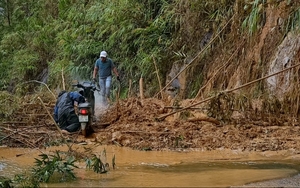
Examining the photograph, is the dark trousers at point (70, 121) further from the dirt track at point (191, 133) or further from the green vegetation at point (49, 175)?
the green vegetation at point (49, 175)

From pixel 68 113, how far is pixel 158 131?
6.16 feet

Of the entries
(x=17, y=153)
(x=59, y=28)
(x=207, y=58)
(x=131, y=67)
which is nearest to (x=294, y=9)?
(x=207, y=58)

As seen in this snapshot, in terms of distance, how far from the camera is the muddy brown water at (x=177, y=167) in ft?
16.0

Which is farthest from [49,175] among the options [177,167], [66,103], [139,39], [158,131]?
[139,39]

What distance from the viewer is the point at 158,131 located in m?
8.07

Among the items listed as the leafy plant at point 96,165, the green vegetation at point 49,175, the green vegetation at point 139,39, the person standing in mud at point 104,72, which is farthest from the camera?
the person standing in mud at point 104,72

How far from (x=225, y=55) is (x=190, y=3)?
7.79 feet

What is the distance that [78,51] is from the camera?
16.4 meters

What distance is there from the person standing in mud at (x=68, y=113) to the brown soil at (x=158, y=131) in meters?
0.23

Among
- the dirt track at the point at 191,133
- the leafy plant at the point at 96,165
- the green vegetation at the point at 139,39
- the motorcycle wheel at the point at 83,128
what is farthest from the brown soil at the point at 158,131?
the leafy plant at the point at 96,165

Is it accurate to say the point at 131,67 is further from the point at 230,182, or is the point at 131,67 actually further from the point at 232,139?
the point at 230,182

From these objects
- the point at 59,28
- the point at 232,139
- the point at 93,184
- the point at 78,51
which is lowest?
the point at 93,184

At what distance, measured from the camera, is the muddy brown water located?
4863mm

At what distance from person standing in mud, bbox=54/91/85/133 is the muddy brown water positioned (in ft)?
3.36
